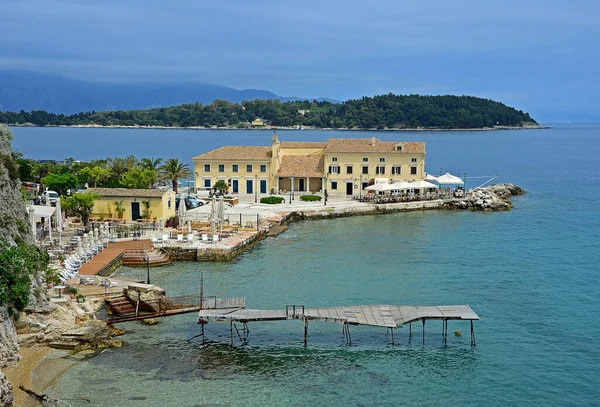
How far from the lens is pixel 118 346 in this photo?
24766 mm

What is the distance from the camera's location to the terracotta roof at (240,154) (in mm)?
63719

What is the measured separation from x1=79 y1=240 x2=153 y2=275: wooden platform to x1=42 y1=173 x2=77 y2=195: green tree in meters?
17.7

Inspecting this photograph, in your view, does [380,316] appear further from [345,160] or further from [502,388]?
[345,160]

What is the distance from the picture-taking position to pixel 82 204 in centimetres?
4219

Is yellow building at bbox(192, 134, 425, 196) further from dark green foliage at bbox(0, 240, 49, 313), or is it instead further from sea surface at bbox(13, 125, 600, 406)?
dark green foliage at bbox(0, 240, 49, 313)

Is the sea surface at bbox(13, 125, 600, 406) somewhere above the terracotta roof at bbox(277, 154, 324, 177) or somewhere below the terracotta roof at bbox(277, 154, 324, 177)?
below

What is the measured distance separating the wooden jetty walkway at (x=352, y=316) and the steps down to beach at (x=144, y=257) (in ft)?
41.9

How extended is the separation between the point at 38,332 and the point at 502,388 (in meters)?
17.5

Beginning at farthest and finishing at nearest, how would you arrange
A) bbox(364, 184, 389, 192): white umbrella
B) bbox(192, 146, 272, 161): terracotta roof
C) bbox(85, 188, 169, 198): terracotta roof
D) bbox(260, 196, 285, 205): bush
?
bbox(192, 146, 272, 161): terracotta roof → bbox(364, 184, 389, 192): white umbrella → bbox(260, 196, 285, 205): bush → bbox(85, 188, 169, 198): terracotta roof

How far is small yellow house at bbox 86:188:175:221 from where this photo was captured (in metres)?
45.3

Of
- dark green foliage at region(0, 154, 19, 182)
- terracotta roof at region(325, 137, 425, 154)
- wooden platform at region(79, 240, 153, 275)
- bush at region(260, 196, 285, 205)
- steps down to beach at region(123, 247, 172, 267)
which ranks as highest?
dark green foliage at region(0, 154, 19, 182)

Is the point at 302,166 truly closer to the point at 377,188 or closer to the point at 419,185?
the point at 377,188

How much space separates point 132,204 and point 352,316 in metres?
24.7


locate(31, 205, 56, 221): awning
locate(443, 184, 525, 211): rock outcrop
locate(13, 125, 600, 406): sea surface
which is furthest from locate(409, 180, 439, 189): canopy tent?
locate(31, 205, 56, 221): awning
